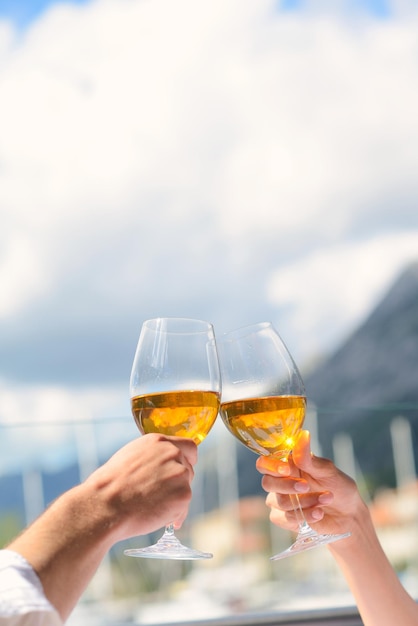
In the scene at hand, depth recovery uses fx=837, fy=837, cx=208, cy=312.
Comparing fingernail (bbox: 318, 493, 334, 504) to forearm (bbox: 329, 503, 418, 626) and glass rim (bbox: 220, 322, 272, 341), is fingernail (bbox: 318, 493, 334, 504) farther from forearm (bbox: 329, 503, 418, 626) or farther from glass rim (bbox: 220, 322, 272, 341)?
glass rim (bbox: 220, 322, 272, 341)

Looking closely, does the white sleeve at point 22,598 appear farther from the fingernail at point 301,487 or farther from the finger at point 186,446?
the fingernail at point 301,487

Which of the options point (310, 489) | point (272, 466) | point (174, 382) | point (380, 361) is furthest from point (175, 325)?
point (380, 361)

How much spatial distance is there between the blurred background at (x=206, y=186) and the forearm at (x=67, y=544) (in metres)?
23.2

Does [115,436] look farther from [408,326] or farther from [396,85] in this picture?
[396,85]

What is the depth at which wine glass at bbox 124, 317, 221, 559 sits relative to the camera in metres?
0.99

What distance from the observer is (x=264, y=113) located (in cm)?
3256

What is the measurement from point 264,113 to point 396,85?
5.07 metres

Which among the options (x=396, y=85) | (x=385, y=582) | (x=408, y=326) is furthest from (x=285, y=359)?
(x=396, y=85)

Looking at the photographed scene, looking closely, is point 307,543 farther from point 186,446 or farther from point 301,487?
point 186,446

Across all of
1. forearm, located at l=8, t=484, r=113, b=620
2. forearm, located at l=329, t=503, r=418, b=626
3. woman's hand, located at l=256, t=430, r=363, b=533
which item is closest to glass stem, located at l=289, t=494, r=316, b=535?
woman's hand, located at l=256, t=430, r=363, b=533

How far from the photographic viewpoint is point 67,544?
71cm

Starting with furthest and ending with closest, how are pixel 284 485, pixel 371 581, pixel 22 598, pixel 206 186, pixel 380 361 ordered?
pixel 206 186 → pixel 380 361 → pixel 371 581 → pixel 284 485 → pixel 22 598

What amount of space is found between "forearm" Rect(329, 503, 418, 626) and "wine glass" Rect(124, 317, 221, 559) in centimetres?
39

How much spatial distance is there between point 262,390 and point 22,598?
1.57ft
